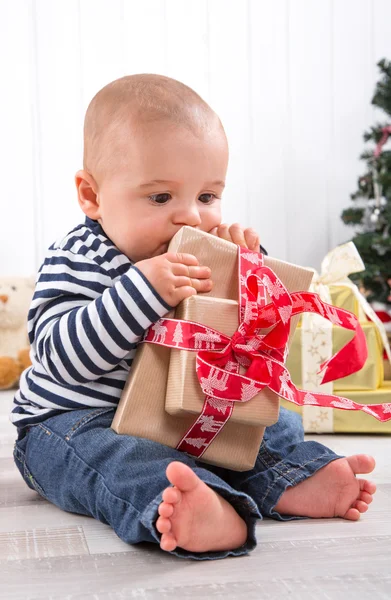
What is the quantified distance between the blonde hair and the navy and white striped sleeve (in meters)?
0.16

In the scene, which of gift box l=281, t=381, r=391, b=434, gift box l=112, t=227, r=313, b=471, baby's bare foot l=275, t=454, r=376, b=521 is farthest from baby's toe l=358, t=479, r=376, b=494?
gift box l=281, t=381, r=391, b=434

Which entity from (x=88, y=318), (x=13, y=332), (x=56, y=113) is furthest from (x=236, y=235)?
(x=56, y=113)

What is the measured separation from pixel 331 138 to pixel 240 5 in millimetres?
528

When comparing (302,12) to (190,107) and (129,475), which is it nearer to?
(190,107)

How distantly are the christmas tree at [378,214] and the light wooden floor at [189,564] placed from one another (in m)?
1.30

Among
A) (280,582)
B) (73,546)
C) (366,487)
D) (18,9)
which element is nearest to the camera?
(280,582)

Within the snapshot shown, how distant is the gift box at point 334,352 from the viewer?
5.34ft

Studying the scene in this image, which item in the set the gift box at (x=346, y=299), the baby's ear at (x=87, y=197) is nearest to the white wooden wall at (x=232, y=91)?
the gift box at (x=346, y=299)

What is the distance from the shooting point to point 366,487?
1010 millimetres

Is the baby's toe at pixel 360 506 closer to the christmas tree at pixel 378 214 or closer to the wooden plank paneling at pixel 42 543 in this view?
the wooden plank paneling at pixel 42 543

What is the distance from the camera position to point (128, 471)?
36.3 inches

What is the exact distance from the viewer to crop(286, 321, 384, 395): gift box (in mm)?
1628

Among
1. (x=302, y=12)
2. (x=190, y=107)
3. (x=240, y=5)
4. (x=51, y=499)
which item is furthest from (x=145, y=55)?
(x=51, y=499)

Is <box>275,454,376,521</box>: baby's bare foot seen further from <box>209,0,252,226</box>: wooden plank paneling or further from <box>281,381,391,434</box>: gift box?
<box>209,0,252,226</box>: wooden plank paneling
